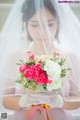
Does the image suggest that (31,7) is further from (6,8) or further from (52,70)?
(52,70)

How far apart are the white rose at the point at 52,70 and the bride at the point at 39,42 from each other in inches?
5.7

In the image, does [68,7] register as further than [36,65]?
Yes

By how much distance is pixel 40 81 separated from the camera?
0.88 meters

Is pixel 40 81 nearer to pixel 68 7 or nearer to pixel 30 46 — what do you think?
pixel 30 46

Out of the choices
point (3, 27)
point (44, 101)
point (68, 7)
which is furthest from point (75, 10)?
point (44, 101)

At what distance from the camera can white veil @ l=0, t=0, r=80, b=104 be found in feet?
3.41

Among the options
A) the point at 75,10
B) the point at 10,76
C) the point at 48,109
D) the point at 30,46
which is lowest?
A: the point at 48,109

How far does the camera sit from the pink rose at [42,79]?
879 mm

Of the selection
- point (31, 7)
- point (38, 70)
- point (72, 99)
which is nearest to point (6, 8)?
point (31, 7)

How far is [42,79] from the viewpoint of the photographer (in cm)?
88

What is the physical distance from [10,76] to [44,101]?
0.63 feet

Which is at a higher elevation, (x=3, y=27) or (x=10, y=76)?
(x=3, y=27)

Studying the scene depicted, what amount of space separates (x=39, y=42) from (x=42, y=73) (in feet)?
0.67

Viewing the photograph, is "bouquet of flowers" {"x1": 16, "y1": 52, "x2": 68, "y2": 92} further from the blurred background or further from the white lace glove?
the blurred background
